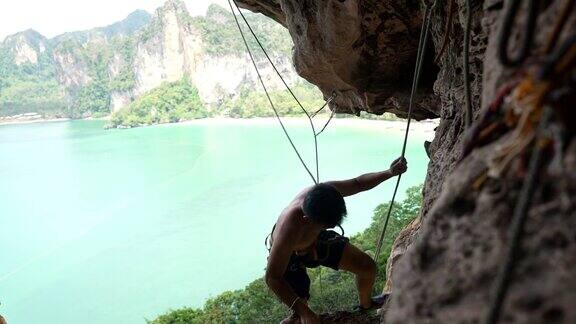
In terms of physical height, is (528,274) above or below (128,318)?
above

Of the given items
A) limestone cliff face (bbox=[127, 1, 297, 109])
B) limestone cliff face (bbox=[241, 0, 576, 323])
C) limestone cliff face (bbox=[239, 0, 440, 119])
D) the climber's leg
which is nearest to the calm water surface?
limestone cliff face (bbox=[127, 1, 297, 109])

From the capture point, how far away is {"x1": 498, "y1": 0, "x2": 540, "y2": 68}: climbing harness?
87 cm

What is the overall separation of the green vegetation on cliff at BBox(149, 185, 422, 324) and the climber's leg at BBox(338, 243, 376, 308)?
193 inches

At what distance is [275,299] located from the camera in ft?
30.3

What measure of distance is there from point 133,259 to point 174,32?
139 feet

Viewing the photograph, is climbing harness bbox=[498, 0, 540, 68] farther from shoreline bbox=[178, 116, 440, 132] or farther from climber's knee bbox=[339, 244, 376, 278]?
shoreline bbox=[178, 116, 440, 132]

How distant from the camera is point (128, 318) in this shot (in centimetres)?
1638

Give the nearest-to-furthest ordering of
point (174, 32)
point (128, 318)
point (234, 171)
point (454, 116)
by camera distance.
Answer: point (454, 116), point (128, 318), point (234, 171), point (174, 32)

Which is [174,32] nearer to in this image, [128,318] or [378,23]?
[128,318]

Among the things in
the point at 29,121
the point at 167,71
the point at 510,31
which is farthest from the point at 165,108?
the point at 510,31

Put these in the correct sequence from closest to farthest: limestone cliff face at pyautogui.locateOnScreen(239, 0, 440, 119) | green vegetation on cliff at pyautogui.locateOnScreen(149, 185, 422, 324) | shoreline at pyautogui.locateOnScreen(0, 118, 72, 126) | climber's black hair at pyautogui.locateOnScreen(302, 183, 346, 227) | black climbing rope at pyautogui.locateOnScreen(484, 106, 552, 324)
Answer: black climbing rope at pyautogui.locateOnScreen(484, 106, 552, 324) < climber's black hair at pyautogui.locateOnScreen(302, 183, 346, 227) < limestone cliff face at pyautogui.locateOnScreen(239, 0, 440, 119) < green vegetation on cliff at pyautogui.locateOnScreen(149, 185, 422, 324) < shoreline at pyautogui.locateOnScreen(0, 118, 72, 126)

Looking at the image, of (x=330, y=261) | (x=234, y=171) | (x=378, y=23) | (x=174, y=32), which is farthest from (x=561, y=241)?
(x=174, y=32)

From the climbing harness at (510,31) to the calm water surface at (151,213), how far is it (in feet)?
56.4

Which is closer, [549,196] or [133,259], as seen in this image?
[549,196]
